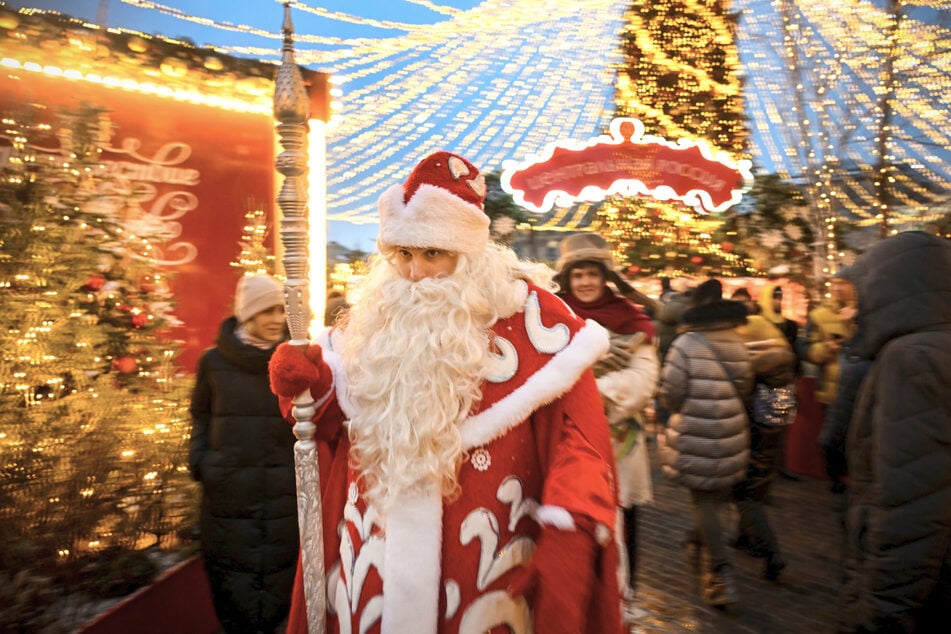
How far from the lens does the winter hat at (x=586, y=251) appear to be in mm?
3584

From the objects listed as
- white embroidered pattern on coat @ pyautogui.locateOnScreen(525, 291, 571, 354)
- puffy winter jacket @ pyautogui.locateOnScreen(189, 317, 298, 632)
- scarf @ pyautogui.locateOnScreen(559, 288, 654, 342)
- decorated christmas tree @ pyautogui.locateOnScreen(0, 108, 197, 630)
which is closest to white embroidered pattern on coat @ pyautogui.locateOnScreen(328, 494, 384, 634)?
white embroidered pattern on coat @ pyautogui.locateOnScreen(525, 291, 571, 354)

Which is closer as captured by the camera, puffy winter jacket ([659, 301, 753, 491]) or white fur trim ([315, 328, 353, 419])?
white fur trim ([315, 328, 353, 419])

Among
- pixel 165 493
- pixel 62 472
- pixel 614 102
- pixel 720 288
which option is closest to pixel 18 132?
pixel 62 472

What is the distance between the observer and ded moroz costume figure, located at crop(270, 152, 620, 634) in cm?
174

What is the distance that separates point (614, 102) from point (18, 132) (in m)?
8.87

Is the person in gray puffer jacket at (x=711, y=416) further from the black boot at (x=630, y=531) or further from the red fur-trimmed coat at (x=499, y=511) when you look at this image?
the red fur-trimmed coat at (x=499, y=511)

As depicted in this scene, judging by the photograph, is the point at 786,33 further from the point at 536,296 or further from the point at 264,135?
the point at 536,296

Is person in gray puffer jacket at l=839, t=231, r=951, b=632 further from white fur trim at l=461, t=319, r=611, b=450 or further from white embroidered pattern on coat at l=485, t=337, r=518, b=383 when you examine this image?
A: white embroidered pattern on coat at l=485, t=337, r=518, b=383

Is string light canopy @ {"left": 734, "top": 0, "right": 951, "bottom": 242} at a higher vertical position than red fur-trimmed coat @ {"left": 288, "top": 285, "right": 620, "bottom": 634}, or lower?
higher

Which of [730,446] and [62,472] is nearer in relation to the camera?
[62,472]

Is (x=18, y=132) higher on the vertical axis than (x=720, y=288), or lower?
higher

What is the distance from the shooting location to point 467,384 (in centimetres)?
186

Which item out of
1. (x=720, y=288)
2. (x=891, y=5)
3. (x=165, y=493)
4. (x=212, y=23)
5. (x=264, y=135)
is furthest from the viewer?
(x=891, y=5)

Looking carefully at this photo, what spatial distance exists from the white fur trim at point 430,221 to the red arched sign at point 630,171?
538cm
